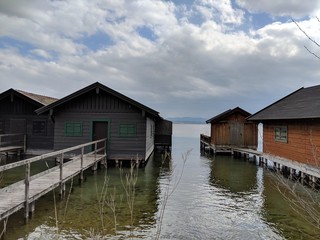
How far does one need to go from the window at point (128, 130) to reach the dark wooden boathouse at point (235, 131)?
1112 cm

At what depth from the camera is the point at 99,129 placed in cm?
1891

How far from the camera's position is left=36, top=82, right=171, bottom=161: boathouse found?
18406 millimetres

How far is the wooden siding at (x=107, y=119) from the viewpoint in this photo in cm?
1847

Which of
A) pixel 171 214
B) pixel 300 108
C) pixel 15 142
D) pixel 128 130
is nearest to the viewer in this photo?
pixel 171 214

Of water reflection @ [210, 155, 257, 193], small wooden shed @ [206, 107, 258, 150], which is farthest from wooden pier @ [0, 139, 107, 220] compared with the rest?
small wooden shed @ [206, 107, 258, 150]

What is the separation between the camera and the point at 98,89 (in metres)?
18.0

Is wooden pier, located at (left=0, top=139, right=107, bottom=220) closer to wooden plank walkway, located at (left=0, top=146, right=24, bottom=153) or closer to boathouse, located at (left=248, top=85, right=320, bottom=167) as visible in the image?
boathouse, located at (left=248, top=85, right=320, bottom=167)

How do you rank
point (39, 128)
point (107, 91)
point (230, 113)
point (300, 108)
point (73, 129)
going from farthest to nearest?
1. point (230, 113)
2. point (39, 128)
3. point (73, 129)
4. point (107, 91)
5. point (300, 108)

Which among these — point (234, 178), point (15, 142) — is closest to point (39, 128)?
point (15, 142)

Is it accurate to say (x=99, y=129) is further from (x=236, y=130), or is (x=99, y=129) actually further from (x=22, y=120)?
(x=236, y=130)

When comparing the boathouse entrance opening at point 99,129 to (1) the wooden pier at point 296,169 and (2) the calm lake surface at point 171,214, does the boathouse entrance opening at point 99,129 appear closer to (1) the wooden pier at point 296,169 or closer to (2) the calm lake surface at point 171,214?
(2) the calm lake surface at point 171,214

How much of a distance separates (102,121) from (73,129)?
6.30 feet

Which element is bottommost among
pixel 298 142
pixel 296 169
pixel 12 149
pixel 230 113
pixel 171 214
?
pixel 171 214

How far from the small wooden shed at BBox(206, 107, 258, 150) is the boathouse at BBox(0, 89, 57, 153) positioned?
1436 cm
